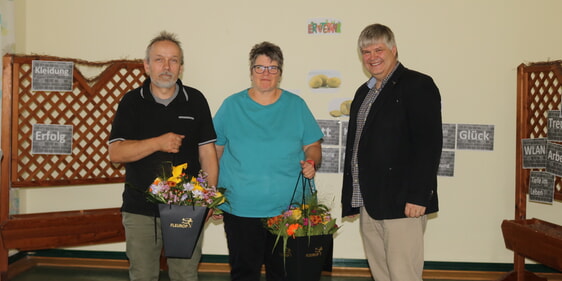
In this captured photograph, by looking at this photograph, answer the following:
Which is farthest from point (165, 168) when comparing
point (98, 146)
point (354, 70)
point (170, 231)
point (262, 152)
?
point (354, 70)

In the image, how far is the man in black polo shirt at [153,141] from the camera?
2.15 metres

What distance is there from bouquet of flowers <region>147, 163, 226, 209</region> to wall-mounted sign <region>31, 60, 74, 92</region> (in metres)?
1.93

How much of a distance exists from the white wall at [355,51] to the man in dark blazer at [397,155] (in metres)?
1.54

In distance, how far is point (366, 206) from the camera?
2.27 m

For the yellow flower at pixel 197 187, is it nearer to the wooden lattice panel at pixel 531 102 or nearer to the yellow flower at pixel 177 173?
the yellow flower at pixel 177 173

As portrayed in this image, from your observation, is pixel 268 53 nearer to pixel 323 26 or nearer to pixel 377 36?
pixel 377 36

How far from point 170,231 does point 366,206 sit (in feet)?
2.93

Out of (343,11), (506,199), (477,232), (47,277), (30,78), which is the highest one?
(343,11)

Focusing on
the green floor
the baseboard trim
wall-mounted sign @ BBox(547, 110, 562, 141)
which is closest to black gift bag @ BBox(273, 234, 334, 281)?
the green floor

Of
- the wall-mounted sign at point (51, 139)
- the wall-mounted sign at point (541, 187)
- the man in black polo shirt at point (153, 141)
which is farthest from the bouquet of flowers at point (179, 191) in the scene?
the wall-mounted sign at point (541, 187)

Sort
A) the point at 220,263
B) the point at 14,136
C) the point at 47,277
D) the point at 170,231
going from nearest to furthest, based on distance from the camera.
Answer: the point at 170,231 < the point at 14,136 < the point at 47,277 < the point at 220,263

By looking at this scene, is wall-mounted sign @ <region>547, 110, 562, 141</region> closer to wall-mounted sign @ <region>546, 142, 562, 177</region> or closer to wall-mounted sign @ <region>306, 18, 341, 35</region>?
wall-mounted sign @ <region>546, 142, 562, 177</region>

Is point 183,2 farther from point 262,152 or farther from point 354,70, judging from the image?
point 262,152

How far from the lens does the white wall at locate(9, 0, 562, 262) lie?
151 inches
